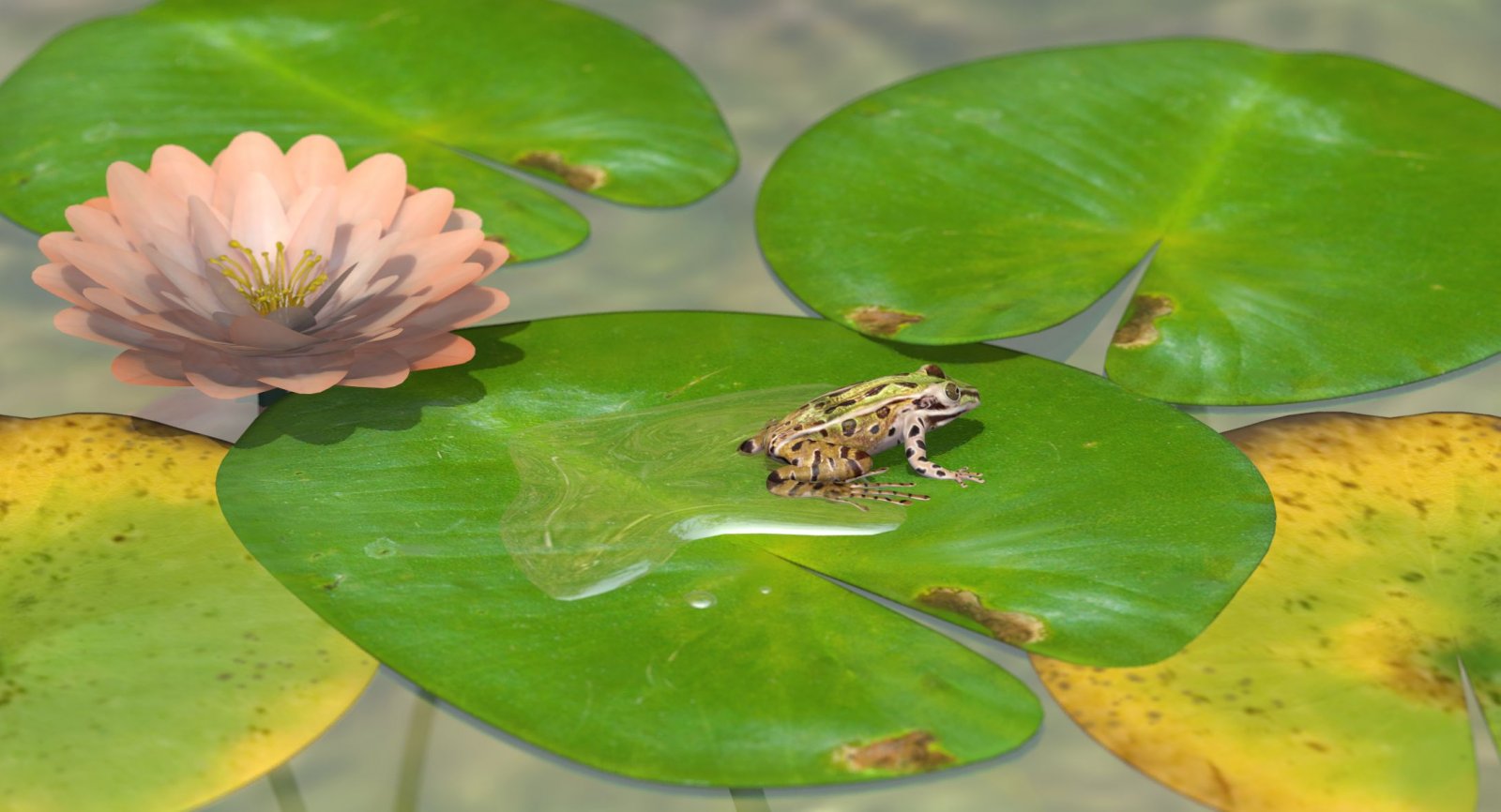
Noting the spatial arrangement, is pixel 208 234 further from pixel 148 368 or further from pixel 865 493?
pixel 865 493

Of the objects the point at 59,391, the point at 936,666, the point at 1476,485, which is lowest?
the point at 59,391

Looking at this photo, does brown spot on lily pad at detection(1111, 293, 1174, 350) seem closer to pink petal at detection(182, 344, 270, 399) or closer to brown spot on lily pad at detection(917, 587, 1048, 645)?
brown spot on lily pad at detection(917, 587, 1048, 645)

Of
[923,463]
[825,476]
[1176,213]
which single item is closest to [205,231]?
[825,476]

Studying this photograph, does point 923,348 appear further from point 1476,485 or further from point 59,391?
point 59,391

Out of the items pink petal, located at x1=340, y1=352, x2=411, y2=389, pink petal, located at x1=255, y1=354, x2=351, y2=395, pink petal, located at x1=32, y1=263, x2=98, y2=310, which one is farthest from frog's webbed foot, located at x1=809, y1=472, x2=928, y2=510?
pink petal, located at x1=32, y1=263, x2=98, y2=310

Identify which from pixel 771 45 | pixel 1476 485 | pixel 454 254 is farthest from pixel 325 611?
pixel 771 45

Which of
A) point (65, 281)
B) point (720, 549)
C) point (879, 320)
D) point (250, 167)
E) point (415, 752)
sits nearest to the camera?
point (415, 752)
